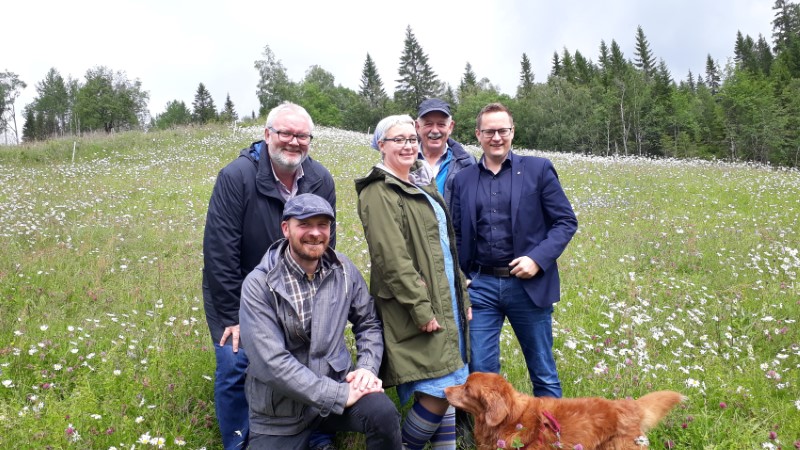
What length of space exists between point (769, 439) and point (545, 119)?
60.8 m

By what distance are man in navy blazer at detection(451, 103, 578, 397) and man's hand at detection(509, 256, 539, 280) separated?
0.03m

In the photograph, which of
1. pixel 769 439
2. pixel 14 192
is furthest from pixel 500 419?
pixel 14 192

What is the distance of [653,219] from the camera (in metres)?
10.3

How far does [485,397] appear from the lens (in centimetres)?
299

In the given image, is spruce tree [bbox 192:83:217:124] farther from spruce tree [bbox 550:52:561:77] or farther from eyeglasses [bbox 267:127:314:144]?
eyeglasses [bbox 267:127:314:144]

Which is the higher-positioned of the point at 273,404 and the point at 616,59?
the point at 616,59

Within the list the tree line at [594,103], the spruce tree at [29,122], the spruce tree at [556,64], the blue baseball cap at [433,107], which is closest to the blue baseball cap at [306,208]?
the blue baseball cap at [433,107]

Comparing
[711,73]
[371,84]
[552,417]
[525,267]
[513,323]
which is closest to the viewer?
[552,417]

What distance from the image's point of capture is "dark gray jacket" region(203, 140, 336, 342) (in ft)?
11.1

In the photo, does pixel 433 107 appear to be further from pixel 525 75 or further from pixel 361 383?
pixel 525 75

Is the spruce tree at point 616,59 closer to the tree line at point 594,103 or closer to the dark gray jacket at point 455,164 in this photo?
the tree line at point 594,103

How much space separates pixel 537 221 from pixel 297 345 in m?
2.02

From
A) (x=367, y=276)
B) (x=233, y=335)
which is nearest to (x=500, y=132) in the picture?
(x=233, y=335)

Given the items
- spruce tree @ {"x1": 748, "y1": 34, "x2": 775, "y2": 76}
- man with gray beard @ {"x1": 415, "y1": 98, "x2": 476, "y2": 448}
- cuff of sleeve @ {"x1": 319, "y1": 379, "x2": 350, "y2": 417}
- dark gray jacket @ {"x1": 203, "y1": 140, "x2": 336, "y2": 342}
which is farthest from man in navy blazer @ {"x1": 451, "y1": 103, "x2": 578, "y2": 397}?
spruce tree @ {"x1": 748, "y1": 34, "x2": 775, "y2": 76}
